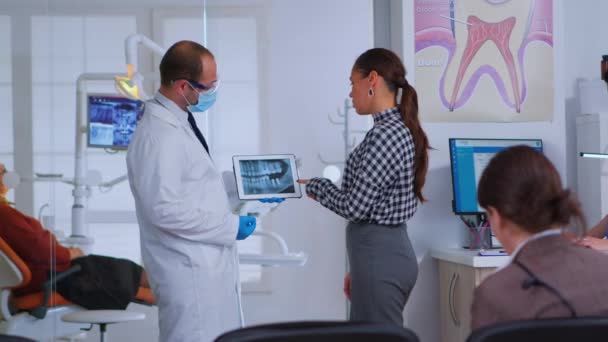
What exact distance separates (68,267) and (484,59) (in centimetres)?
211

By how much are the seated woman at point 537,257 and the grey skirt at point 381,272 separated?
1026mm

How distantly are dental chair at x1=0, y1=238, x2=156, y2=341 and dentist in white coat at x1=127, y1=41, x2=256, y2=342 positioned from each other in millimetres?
1158

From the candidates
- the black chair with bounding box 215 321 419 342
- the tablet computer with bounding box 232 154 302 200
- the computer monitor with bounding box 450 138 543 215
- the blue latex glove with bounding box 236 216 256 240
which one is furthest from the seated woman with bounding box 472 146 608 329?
the computer monitor with bounding box 450 138 543 215

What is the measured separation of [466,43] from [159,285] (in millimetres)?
2083

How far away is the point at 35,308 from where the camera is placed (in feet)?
11.9

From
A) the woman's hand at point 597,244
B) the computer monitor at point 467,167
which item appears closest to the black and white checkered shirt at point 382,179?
the woman's hand at point 597,244

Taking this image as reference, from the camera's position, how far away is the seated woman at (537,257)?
4.95ft

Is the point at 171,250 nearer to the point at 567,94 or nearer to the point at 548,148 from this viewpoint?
the point at 548,148

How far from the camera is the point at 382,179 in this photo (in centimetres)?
260

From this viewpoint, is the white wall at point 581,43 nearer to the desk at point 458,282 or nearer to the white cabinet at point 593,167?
the white cabinet at point 593,167

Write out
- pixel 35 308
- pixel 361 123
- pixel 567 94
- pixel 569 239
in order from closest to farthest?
pixel 569 239 → pixel 35 308 → pixel 361 123 → pixel 567 94

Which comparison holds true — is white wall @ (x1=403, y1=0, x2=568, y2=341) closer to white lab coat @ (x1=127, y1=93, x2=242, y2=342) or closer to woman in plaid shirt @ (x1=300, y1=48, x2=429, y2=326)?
woman in plaid shirt @ (x1=300, y1=48, x2=429, y2=326)

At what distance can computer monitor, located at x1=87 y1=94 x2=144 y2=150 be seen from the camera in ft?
12.1

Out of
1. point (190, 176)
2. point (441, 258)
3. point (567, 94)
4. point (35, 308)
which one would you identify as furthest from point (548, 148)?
point (35, 308)
